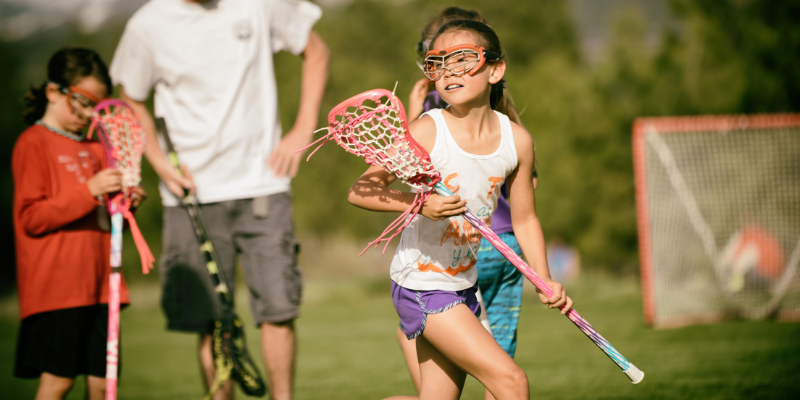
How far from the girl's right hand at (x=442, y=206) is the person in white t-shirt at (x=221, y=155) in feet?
5.02

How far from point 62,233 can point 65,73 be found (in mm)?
900

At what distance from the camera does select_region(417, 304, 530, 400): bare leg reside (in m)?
2.62

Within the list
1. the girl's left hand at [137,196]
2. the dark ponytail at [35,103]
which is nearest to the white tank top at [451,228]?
the girl's left hand at [137,196]

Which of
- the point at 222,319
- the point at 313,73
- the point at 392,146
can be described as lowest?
the point at 222,319

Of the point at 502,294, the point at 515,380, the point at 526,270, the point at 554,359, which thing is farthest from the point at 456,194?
the point at 554,359

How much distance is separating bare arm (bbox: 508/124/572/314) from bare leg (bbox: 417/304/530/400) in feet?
1.46

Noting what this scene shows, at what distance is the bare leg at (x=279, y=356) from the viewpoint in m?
3.90

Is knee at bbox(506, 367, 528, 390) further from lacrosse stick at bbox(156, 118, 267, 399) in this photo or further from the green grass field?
the green grass field

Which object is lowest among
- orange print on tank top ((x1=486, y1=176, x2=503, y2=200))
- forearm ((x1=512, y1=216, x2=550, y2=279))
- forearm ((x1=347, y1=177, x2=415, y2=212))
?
forearm ((x1=512, y1=216, x2=550, y2=279))

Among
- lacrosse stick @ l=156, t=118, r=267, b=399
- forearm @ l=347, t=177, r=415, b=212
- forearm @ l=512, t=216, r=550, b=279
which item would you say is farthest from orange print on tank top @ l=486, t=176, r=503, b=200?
lacrosse stick @ l=156, t=118, r=267, b=399

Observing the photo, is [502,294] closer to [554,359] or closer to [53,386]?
[53,386]

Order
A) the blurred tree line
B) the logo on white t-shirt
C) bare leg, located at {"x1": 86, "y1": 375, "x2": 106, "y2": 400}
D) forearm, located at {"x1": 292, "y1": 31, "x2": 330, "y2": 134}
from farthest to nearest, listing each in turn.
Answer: the blurred tree line → forearm, located at {"x1": 292, "y1": 31, "x2": 330, "y2": 134} → the logo on white t-shirt → bare leg, located at {"x1": 86, "y1": 375, "x2": 106, "y2": 400}

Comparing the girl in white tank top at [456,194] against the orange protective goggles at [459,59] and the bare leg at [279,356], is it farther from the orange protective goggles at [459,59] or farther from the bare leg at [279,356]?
the bare leg at [279,356]

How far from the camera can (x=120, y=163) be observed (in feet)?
11.9
